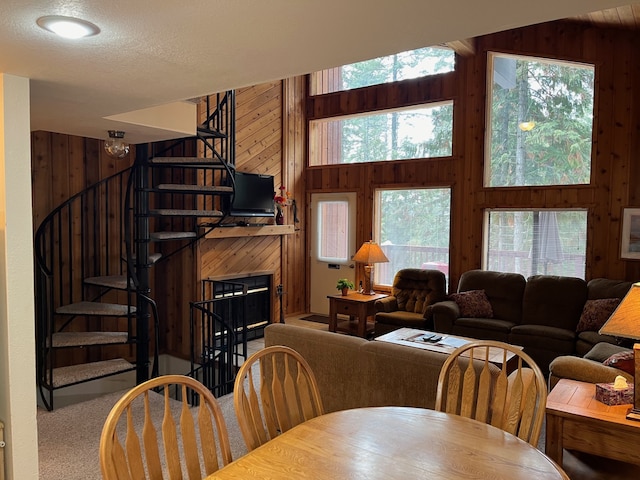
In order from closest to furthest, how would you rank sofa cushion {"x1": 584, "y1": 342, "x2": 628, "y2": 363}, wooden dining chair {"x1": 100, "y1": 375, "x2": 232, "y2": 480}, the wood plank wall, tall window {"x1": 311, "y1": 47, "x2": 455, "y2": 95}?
wooden dining chair {"x1": 100, "y1": 375, "x2": 232, "y2": 480} < sofa cushion {"x1": 584, "y1": 342, "x2": 628, "y2": 363} < the wood plank wall < tall window {"x1": 311, "y1": 47, "x2": 455, "y2": 95}

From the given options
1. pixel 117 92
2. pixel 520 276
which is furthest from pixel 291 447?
pixel 520 276

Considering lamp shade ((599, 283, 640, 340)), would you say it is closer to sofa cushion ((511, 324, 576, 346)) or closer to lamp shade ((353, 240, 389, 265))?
sofa cushion ((511, 324, 576, 346))

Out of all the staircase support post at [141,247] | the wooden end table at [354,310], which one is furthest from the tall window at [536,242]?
the staircase support post at [141,247]

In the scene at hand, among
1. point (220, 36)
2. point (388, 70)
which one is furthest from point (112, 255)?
point (388, 70)

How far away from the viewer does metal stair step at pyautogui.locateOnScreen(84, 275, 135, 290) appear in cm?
445

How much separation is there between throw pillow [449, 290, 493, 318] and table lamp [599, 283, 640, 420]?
9.70ft

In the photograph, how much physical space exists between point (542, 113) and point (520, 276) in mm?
1968

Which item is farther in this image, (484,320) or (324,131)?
(324,131)

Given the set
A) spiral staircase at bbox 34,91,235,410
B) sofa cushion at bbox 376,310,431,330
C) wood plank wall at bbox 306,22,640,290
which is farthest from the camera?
sofa cushion at bbox 376,310,431,330

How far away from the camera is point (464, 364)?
239 centimetres

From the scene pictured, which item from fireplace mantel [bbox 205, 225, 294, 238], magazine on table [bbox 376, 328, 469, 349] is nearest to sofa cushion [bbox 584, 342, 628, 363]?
magazine on table [bbox 376, 328, 469, 349]

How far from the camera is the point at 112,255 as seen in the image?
Answer: 5.16 m

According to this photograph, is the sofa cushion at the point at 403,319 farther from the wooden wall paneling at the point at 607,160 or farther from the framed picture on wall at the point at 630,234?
the framed picture on wall at the point at 630,234

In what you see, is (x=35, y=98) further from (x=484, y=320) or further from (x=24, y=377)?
(x=484, y=320)
